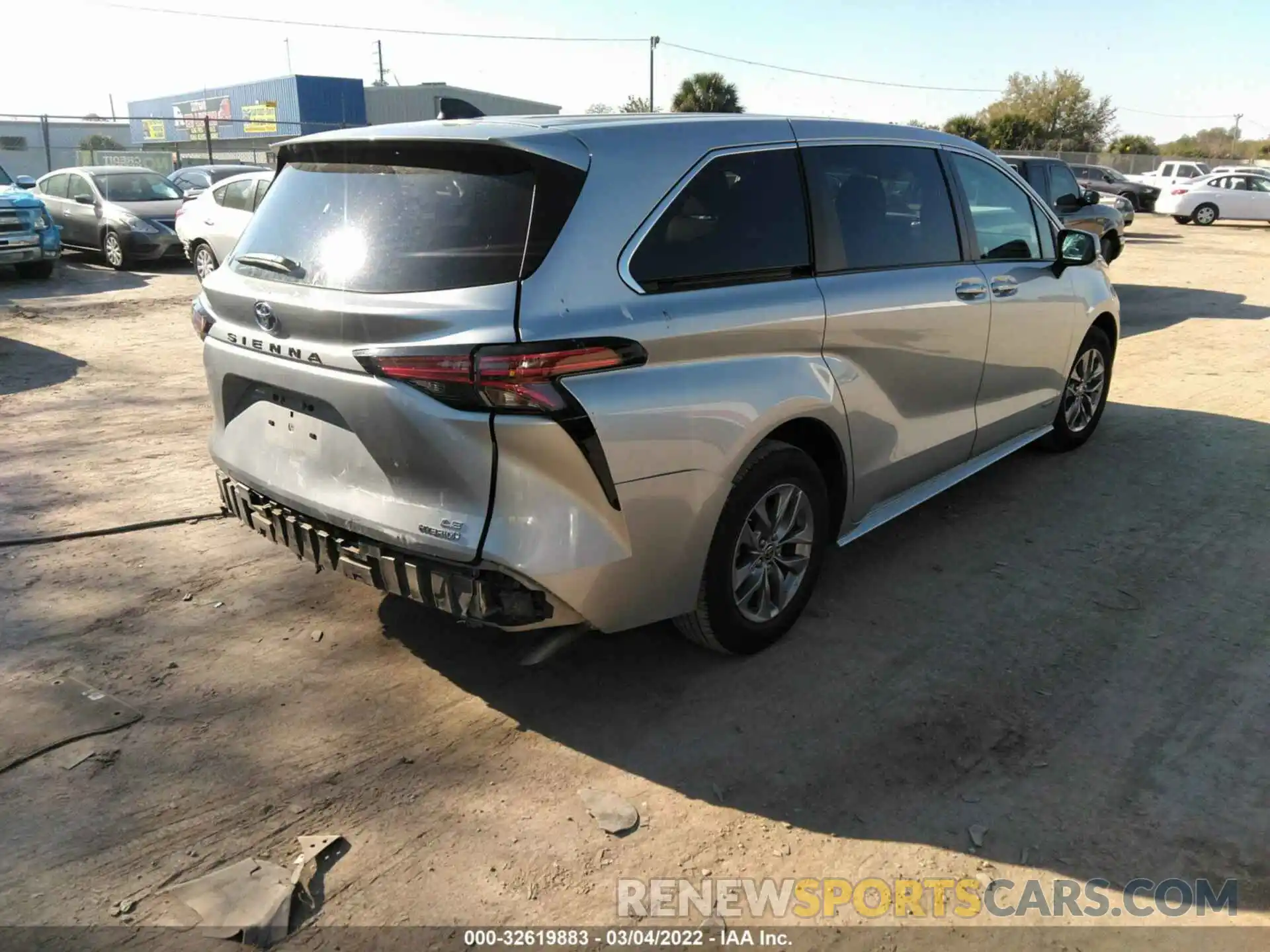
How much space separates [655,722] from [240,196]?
11.2 meters

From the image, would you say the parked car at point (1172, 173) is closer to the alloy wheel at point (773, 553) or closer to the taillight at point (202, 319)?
the alloy wheel at point (773, 553)

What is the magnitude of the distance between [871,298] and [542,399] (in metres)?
1.78

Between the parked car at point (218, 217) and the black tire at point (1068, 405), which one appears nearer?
the black tire at point (1068, 405)

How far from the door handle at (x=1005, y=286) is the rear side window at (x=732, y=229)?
154cm

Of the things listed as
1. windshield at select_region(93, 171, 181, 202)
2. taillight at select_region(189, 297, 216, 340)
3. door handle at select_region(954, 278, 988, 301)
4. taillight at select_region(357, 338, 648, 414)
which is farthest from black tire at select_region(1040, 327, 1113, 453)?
windshield at select_region(93, 171, 181, 202)

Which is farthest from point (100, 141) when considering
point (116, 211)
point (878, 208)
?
point (878, 208)

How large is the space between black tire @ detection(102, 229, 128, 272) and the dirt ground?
1113 centimetres

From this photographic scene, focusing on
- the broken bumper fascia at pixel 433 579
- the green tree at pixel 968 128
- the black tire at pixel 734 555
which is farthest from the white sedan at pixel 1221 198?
the broken bumper fascia at pixel 433 579

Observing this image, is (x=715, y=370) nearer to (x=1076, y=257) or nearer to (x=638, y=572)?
(x=638, y=572)

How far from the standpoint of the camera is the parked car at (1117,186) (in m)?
31.1

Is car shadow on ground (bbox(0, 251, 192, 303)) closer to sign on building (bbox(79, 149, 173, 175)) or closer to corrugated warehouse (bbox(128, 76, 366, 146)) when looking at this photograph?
sign on building (bbox(79, 149, 173, 175))

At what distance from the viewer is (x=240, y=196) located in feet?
39.9

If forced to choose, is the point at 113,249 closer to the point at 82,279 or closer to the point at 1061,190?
the point at 82,279

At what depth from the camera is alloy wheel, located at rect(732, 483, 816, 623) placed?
11.6ft
